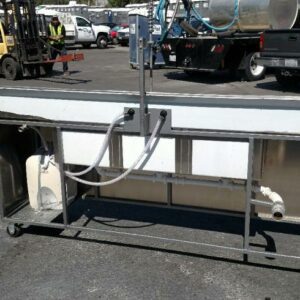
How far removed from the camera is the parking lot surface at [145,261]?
325 centimetres

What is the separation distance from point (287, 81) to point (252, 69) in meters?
1.38

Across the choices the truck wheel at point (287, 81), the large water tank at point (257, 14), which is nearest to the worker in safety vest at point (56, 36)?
the large water tank at point (257, 14)

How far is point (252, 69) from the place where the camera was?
37.7 feet

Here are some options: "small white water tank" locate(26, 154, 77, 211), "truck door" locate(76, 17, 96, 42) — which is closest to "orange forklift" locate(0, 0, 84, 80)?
"small white water tank" locate(26, 154, 77, 211)

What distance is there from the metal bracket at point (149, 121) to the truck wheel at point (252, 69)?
861 cm

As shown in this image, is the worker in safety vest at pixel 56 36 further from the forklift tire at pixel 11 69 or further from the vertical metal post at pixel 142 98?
the vertical metal post at pixel 142 98

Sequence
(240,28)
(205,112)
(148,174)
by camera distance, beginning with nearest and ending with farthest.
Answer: (205,112) → (148,174) → (240,28)

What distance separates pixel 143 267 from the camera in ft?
11.7

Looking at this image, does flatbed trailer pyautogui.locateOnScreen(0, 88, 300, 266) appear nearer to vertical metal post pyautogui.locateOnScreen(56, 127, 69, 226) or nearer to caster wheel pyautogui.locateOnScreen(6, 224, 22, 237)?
vertical metal post pyautogui.locateOnScreen(56, 127, 69, 226)

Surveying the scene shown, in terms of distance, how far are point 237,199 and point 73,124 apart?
5.18ft

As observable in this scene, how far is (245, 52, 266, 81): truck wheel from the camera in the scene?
37.0 ft

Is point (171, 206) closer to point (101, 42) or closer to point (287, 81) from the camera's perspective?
point (287, 81)

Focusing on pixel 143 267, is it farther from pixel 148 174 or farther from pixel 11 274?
pixel 11 274

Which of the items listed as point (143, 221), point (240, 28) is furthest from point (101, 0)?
point (143, 221)
